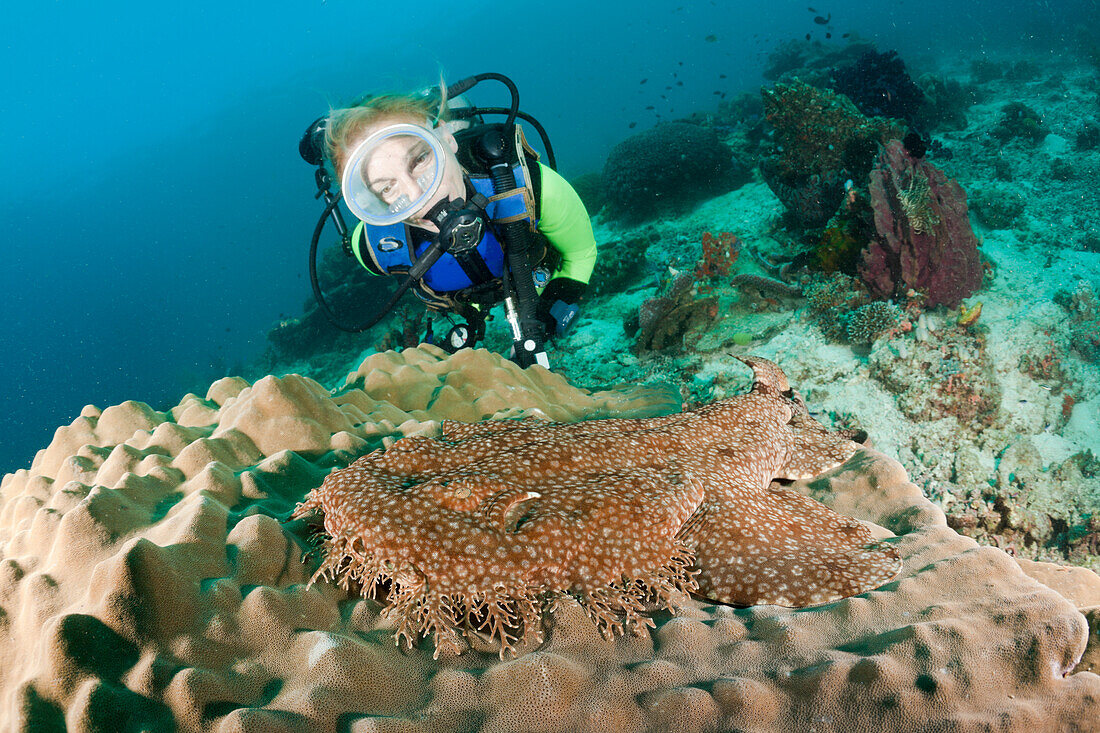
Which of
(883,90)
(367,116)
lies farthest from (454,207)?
(883,90)

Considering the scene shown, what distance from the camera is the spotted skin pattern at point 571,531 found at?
6.15 ft

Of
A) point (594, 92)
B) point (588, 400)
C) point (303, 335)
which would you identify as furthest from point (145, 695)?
point (594, 92)

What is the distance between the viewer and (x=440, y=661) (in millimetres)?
1827

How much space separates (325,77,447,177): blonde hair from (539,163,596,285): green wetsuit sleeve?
4.84 ft

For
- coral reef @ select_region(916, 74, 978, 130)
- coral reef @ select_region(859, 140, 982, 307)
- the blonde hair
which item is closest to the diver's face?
the blonde hair

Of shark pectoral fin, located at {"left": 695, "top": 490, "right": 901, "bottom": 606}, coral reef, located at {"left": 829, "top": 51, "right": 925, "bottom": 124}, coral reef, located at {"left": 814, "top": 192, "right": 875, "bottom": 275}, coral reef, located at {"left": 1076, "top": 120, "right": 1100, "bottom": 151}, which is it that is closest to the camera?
shark pectoral fin, located at {"left": 695, "top": 490, "right": 901, "bottom": 606}

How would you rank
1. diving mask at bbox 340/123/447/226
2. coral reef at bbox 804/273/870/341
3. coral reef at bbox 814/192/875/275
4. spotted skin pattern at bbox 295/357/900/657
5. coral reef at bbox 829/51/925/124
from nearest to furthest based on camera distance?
spotted skin pattern at bbox 295/357/900/657
diving mask at bbox 340/123/447/226
coral reef at bbox 804/273/870/341
coral reef at bbox 814/192/875/275
coral reef at bbox 829/51/925/124

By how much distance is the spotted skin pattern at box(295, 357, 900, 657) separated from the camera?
73.8 inches

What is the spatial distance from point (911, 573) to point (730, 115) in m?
24.1

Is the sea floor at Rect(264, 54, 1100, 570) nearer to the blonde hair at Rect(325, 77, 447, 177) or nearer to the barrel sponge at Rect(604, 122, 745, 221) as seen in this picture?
the blonde hair at Rect(325, 77, 447, 177)

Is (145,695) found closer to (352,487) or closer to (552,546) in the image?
(352,487)

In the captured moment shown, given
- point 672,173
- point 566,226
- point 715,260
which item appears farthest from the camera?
point 672,173

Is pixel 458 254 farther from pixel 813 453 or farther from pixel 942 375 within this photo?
pixel 942 375

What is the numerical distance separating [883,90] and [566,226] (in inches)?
503
